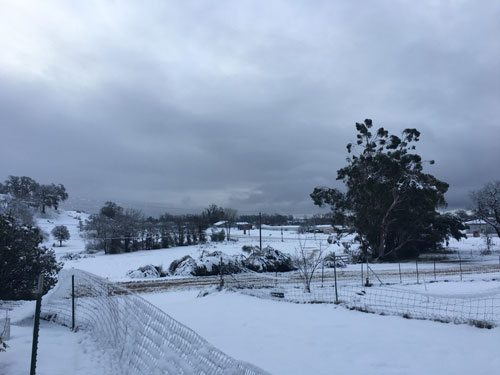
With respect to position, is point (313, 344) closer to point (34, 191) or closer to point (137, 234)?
point (137, 234)

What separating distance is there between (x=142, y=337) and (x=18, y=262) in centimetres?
1005

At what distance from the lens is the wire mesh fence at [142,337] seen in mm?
3919

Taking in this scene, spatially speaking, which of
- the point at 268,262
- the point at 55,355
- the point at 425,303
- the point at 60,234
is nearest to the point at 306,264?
the point at 425,303

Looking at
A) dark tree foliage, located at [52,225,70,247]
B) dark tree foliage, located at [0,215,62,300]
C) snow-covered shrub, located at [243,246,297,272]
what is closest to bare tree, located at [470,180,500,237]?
snow-covered shrub, located at [243,246,297,272]

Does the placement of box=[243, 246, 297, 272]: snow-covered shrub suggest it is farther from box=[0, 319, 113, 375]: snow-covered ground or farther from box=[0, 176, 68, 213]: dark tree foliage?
box=[0, 176, 68, 213]: dark tree foliage

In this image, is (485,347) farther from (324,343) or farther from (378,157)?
(378,157)

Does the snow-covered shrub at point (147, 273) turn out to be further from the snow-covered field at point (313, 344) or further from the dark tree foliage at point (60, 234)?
the dark tree foliage at point (60, 234)

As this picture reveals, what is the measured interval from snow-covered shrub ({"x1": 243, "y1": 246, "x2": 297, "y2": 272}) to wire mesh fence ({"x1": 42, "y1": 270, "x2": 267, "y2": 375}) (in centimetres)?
1943

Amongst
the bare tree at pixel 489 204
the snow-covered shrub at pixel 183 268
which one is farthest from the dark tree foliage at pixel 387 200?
the snow-covered shrub at pixel 183 268

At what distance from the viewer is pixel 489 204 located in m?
43.2

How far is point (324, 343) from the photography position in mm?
7438

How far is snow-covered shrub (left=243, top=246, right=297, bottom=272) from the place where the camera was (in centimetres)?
2897

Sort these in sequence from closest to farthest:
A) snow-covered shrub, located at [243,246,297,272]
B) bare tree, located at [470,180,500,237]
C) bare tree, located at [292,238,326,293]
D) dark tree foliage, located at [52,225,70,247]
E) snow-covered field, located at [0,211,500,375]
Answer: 1. snow-covered field, located at [0,211,500,375]
2. bare tree, located at [292,238,326,293]
3. snow-covered shrub, located at [243,246,297,272]
4. bare tree, located at [470,180,500,237]
5. dark tree foliage, located at [52,225,70,247]

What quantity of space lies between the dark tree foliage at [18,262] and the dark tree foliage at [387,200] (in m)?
28.7
